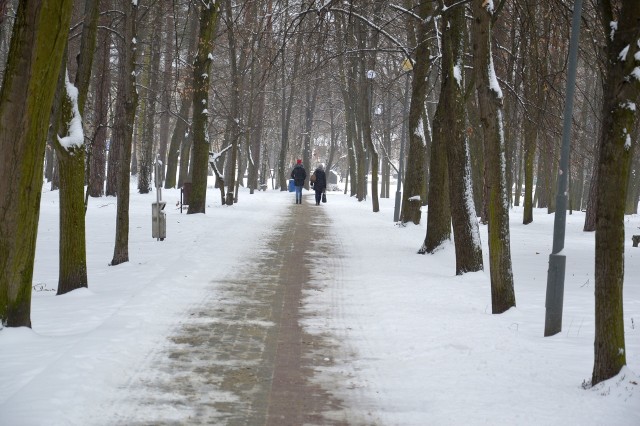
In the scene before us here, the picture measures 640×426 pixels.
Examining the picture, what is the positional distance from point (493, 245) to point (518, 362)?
2.55 metres

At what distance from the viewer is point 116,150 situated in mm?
29578

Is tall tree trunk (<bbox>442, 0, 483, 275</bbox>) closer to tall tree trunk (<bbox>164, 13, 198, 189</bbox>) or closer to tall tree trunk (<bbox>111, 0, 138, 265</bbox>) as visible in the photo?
tall tree trunk (<bbox>111, 0, 138, 265</bbox>)

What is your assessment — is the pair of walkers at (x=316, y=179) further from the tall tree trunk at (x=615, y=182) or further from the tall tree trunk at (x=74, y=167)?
the tall tree trunk at (x=615, y=182)

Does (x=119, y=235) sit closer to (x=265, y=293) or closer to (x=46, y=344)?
(x=265, y=293)

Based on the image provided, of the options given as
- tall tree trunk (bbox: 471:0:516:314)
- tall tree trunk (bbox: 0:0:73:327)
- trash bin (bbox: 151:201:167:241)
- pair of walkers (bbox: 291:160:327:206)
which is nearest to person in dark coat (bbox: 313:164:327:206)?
pair of walkers (bbox: 291:160:327:206)

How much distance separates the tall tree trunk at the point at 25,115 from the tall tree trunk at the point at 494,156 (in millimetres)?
4925

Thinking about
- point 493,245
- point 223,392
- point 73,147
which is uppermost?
point 73,147

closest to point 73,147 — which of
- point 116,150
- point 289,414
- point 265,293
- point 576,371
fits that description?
point 265,293

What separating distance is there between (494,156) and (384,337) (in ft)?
8.98

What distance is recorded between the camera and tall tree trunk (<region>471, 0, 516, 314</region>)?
375 inches

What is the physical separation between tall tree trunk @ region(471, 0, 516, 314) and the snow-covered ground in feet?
1.53

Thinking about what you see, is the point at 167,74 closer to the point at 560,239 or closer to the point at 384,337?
the point at 384,337

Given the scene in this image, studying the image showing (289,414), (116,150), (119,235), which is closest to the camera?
(289,414)

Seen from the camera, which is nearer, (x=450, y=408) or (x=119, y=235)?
(x=450, y=408)
